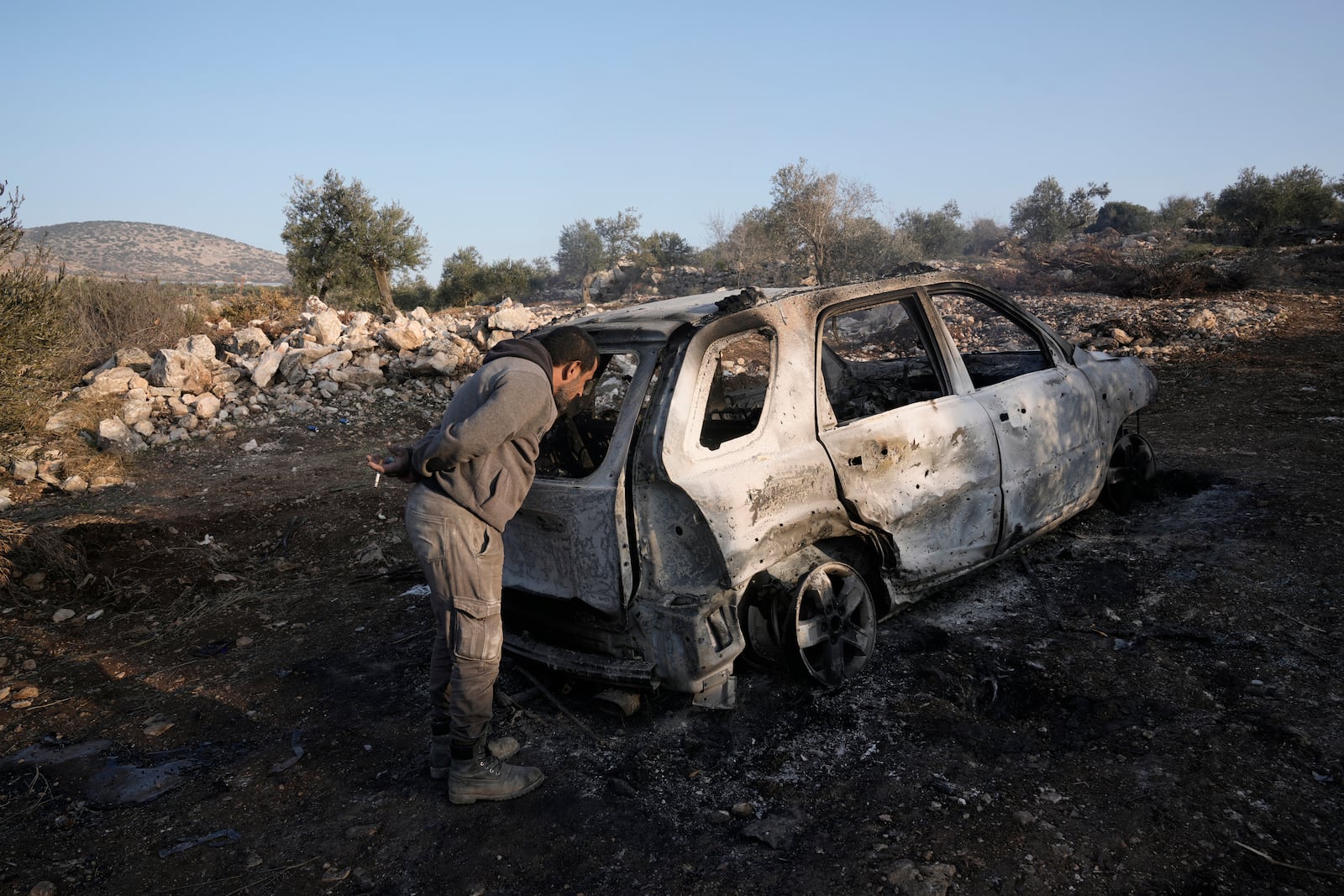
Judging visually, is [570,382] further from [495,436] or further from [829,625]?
[829,625]

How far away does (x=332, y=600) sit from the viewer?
5.34 metres

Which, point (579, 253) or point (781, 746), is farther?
point (579, 253)

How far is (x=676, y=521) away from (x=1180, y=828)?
1879 mm

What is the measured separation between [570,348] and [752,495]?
93 centimetres

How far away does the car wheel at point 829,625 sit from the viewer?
3289mm

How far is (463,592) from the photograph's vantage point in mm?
2953

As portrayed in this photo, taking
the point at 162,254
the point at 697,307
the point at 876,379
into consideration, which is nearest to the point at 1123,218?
the point at 876,379

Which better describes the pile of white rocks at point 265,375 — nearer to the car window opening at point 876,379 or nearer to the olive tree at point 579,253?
the car window opening at point 876,379

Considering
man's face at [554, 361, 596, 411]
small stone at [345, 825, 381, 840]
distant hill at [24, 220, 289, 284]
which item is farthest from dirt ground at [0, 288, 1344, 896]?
distant hill at [24, 220, 289, 284]

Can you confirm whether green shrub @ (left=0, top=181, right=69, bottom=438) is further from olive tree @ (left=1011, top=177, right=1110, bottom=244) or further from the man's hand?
olive tree @ (left=1011, top=177, right=1110, bottom=244)

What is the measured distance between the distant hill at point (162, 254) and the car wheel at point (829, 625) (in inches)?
2833

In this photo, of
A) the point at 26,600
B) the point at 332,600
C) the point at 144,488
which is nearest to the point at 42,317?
the point at 144,488

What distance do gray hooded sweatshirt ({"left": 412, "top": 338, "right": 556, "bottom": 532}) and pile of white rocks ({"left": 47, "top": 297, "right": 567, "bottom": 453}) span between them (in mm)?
9124

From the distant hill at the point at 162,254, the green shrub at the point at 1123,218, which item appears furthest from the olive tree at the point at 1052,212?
the distant hill at the point at 162,254
